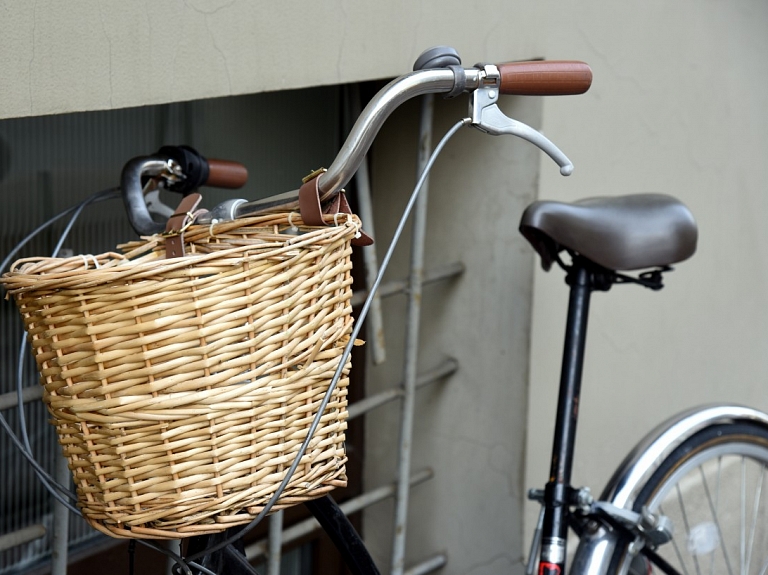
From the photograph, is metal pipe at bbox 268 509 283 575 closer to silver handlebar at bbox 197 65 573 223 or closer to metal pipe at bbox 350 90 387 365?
metal pipe at bbox 350 90 387 365

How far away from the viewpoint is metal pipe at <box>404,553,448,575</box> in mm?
2207

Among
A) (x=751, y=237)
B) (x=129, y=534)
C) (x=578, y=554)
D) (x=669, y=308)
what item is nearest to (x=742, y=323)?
(x=751, y=237)

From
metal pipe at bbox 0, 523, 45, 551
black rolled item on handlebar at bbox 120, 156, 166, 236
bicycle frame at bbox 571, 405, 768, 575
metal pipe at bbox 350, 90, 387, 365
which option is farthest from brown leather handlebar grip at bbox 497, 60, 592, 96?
metal pipe at bbox 0, 523, 45, 551

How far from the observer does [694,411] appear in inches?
71.9

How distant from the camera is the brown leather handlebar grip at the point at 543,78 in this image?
1.04 m

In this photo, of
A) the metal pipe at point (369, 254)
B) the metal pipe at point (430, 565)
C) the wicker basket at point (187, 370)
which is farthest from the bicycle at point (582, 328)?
the metal pipe at point (430, 565)

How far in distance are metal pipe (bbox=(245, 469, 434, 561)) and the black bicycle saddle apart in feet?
2.19

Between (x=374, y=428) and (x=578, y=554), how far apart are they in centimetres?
82

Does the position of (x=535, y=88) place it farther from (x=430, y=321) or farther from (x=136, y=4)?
A: (x=430, y=321)

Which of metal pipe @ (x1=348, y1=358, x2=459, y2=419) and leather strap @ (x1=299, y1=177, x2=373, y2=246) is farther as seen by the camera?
metal pipe @ (x1=348, y1=358, x2=459, y2=419)

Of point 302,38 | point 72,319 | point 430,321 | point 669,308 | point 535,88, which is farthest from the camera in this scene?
point 669,308

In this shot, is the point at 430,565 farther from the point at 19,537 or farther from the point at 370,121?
the point at 370,121

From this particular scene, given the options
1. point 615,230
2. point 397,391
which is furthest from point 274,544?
point 615,230

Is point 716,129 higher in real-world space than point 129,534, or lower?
higher
